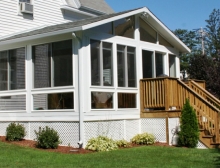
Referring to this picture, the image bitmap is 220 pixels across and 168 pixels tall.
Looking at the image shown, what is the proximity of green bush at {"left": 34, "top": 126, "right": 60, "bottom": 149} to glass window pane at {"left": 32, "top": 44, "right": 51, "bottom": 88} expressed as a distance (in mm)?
1792

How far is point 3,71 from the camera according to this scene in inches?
592

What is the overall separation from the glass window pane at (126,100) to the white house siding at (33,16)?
20.1 feet

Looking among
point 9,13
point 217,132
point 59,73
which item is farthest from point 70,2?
point 217,132

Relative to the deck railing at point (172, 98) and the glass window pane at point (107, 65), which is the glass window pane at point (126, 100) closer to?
the deck railing at point (172, 98)

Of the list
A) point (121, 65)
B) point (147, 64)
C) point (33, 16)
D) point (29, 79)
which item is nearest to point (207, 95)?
point (147, 64)

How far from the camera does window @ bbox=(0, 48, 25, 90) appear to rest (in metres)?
14.3

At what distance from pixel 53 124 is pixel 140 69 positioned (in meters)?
4.02

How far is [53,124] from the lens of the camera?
13164 millimetres

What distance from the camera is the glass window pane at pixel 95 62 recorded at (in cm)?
1295

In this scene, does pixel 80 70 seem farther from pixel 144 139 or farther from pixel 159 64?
pixel 159 64

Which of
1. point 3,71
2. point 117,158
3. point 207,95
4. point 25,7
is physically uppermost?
point 25,7

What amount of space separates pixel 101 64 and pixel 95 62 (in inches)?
10.3

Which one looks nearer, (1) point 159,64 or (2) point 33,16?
(1) point 159,64

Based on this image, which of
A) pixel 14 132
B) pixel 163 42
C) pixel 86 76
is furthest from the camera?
pixel 163 42
